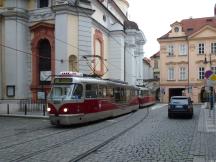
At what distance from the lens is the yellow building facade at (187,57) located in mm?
62281

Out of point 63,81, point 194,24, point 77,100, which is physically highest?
point 194,24

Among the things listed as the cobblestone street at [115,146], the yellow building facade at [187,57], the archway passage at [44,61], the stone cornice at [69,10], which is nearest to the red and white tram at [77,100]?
the cobblestone street at [115,146]

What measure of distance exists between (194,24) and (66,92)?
165 feet

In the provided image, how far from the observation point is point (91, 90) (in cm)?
2270

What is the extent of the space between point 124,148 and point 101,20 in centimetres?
3255

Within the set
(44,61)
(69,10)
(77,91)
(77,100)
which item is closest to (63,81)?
(77,91)

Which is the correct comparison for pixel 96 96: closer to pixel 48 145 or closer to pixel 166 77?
pixel 48 145

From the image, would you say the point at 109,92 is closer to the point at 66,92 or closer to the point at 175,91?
the point at 66,92

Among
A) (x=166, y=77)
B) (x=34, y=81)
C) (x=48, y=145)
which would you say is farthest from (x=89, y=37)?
(x=166, y=77)

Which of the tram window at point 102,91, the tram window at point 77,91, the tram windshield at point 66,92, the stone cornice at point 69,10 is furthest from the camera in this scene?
the stone cornice at point 69,10

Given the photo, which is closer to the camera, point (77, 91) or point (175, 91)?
point (77, 91)

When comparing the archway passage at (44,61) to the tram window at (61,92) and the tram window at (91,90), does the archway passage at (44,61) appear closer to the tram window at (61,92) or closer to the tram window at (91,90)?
the tram window at (91,90)

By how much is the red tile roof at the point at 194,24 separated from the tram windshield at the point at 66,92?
45.7 metres

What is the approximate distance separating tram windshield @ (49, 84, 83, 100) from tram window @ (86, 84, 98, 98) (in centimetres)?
77
